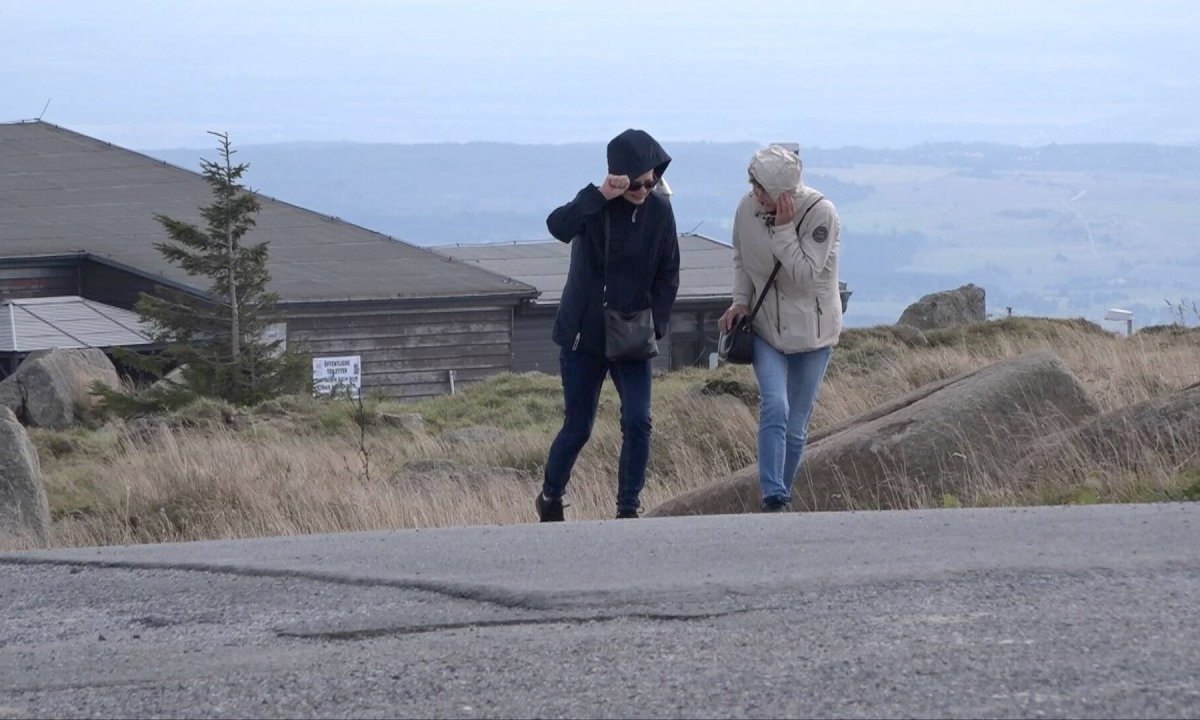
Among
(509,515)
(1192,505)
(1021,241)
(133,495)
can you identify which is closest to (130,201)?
(133,495)

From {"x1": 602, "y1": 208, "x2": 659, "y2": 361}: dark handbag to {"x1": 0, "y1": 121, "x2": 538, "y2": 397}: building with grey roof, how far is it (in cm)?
2131

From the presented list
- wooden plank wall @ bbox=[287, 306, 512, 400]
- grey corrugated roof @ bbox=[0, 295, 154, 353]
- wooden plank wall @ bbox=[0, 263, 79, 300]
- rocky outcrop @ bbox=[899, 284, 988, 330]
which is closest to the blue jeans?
rocky outcrop @ bbox=[899, 284, 988, 330]

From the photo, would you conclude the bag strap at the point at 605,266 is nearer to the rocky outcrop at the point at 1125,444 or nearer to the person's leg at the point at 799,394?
the person's leg at the point at 799,394

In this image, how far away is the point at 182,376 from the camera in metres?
22.1

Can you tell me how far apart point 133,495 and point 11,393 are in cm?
1207

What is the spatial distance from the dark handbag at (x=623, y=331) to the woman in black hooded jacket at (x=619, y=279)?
0.08 feet

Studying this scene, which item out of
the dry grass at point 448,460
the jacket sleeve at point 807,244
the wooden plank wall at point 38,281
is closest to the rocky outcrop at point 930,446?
the dry grass at point 448,460

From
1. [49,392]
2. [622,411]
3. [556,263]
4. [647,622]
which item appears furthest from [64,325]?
[647,622]

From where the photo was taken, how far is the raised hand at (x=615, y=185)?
7.18m

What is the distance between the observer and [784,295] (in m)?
7.48

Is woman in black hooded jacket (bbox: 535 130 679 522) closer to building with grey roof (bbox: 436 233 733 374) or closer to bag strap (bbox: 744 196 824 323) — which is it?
bag strap (bbox: 744 196 824 323)

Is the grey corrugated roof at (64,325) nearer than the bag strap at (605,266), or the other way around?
the bag strap at (605,266)

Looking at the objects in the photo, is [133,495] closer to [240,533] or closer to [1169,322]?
→ [240,533]

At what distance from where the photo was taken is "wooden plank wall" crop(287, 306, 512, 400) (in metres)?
30.7
